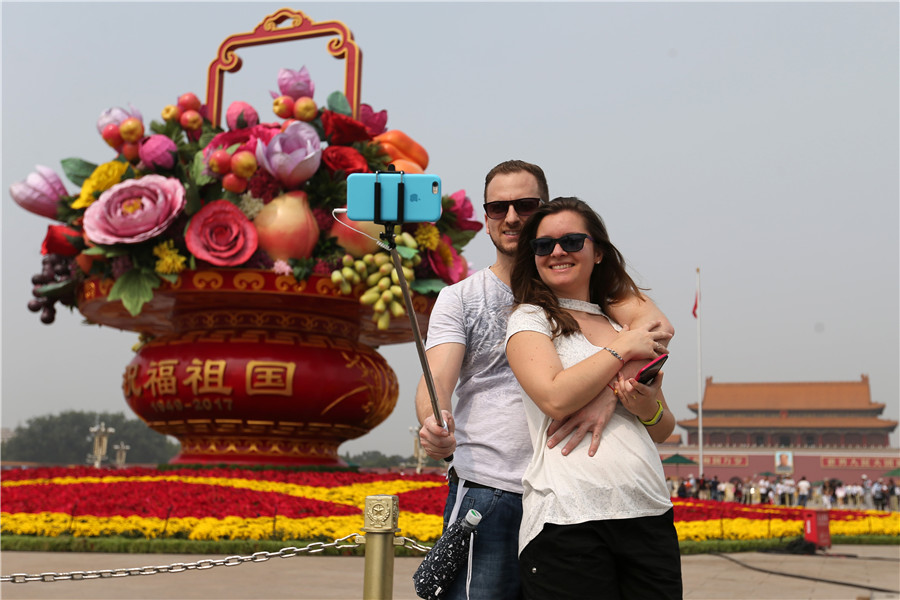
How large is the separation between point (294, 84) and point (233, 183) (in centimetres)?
159

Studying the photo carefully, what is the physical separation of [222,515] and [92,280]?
156 inches

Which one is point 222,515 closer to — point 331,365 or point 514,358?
point 331,365

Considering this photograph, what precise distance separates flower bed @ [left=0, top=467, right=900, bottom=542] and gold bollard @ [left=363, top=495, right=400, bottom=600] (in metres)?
3.16

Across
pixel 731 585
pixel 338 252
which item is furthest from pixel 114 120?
pixel 731 585

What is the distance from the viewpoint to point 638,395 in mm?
1942

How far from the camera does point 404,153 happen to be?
32.4ft

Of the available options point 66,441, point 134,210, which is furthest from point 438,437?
point 66,441

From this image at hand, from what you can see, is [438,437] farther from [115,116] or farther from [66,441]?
[66,441]

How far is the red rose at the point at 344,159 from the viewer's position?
902 cm

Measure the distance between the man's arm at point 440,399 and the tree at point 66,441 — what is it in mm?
64073

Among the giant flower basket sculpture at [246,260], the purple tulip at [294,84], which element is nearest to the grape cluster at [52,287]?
the giant flower basket sculpture at [246,260]

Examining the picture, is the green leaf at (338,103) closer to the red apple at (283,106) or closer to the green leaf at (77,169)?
the red apple at (283,106)

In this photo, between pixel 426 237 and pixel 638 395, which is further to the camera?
pixel 426 237

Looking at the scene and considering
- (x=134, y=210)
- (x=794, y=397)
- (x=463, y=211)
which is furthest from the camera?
(x=794, y=397)
